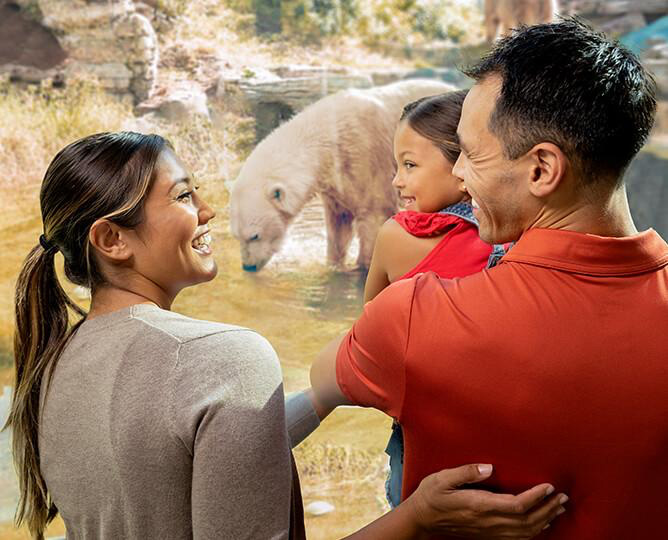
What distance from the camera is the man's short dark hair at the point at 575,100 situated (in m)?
0.89

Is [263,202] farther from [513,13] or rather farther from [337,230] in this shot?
[513,13]

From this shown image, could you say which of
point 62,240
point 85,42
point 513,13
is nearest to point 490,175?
point 62,240

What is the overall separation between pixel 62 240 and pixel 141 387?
32 cm

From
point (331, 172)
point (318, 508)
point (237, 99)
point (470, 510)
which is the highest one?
point (237, 99)

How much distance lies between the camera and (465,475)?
3.09 feet

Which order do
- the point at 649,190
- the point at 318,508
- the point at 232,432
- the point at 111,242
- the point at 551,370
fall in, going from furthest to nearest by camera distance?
the point at 649,190, the point at 318,508, the point at 111,242, the point at 232,432, the point at 551,370

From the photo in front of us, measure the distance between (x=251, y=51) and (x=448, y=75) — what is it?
1.28 m

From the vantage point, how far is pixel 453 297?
2.97ft

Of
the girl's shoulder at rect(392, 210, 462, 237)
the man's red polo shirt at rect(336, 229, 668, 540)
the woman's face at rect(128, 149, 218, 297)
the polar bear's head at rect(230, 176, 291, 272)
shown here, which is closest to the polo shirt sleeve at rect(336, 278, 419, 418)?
the man's red polo shirt at rect(336, 229, 668, 540)

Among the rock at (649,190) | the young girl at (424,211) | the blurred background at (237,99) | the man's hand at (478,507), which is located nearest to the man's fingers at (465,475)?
the man's hand at (478,507)

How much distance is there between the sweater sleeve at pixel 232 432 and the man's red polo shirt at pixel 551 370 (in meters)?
0.14

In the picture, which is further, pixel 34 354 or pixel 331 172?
pixel 331 172

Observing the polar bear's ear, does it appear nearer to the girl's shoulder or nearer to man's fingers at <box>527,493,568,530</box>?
the girl's shoulder

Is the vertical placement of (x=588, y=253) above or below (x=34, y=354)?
above
